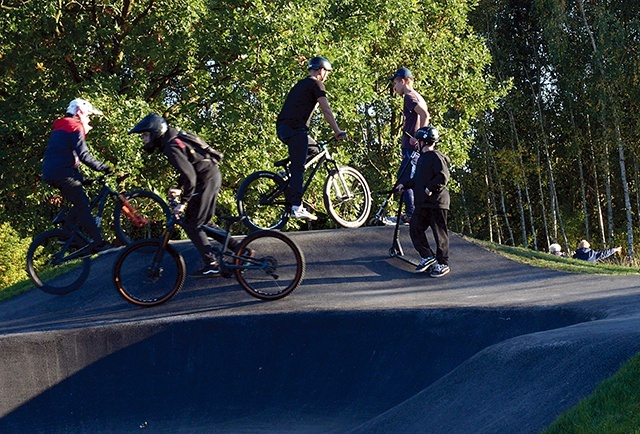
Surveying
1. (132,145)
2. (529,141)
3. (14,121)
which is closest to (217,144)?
(132,145)

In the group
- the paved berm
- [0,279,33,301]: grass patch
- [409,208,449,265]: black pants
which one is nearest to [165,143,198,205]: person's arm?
the paved berm

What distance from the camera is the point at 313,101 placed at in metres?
10.9

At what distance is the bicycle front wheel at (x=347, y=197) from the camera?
11.6 meters

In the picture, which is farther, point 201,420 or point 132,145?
point 132,145

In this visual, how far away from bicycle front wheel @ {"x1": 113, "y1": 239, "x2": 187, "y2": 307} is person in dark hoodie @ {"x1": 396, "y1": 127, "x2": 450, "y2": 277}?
11.5ft

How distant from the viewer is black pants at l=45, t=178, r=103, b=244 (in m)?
10.3

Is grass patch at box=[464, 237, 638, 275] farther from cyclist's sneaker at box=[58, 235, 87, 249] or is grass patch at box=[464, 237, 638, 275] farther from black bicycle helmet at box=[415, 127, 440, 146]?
cyclist's sneaker at box=[58, 235, 87, 249]

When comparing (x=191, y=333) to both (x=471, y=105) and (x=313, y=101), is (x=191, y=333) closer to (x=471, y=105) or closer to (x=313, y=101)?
(x=313, y=101)

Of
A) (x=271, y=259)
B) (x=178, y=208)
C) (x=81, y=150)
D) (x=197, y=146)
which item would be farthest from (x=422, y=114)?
(x=81, y=150)

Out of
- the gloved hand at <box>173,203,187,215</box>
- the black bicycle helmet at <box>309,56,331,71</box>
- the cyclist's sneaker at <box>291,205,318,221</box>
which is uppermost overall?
the black bicycle helmet at <box>309,56,331,71</box>

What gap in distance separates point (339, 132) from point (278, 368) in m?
3.34

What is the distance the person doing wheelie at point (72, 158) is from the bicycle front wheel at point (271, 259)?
1.86 m

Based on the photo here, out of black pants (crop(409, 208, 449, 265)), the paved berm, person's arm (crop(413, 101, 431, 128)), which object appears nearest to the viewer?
the paved berm

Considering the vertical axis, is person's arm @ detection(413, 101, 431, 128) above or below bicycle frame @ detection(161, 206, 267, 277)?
above
